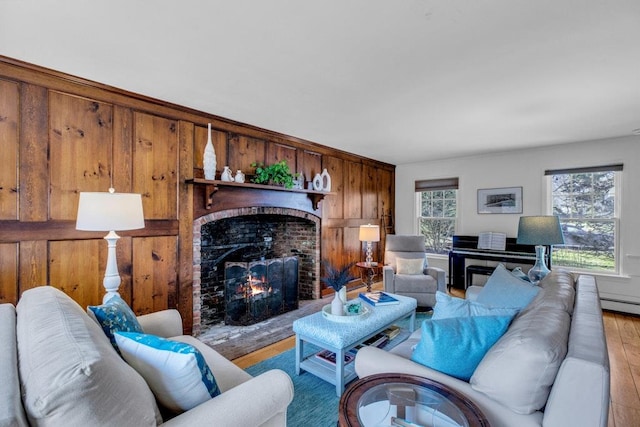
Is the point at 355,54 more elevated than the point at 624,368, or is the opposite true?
the point at 355,54

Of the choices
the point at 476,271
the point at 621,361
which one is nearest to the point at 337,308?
the point at 621,361

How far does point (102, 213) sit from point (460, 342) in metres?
2.33

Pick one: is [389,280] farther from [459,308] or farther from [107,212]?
[107,212]

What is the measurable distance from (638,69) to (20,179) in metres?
4.60

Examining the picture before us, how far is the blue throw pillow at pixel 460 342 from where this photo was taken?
1409 millimetres

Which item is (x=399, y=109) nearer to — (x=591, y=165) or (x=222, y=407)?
(x=222, y=407)

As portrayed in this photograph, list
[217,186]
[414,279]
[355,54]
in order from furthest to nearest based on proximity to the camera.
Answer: [414,279] < [217,186] < [355,54]

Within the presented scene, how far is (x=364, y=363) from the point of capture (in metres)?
1.62

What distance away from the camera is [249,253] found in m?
4.00

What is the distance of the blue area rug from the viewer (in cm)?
189

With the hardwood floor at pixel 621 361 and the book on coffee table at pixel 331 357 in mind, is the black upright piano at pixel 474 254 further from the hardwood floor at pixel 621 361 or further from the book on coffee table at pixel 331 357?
the book on coffee table at pixel 331 357

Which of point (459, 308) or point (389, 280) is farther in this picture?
point (389, 280)

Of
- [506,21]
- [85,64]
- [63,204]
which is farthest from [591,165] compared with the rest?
[63,204]

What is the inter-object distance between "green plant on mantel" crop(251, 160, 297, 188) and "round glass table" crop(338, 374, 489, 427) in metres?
2.65
